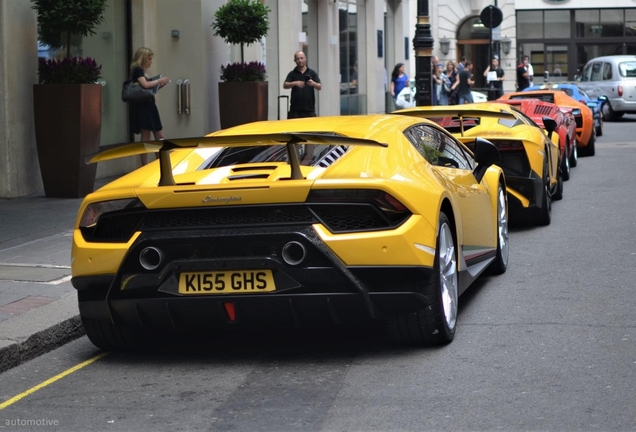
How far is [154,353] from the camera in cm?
638

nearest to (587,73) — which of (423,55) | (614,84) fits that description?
(614,84)

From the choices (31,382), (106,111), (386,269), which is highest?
(106,111)

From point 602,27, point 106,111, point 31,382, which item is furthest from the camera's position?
point 602,27

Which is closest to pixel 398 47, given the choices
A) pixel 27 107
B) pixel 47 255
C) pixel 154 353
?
pixel 27 107

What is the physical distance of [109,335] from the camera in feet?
20.8

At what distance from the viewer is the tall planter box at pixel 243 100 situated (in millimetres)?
18531

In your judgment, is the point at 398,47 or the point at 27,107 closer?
the point at 27,107

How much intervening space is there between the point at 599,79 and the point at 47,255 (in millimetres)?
30192

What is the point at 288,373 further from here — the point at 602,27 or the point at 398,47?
the point at 602,27

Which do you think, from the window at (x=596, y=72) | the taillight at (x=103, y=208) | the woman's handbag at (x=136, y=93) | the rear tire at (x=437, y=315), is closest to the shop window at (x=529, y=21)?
the window at (x=596, y=72)

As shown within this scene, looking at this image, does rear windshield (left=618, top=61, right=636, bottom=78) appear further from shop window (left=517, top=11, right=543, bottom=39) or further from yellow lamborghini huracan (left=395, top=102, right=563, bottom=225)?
yellow lamborghini huracan (left=395, top=102, right=563, bottom=225)

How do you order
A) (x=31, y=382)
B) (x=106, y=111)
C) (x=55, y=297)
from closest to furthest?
(x=31, y=382)
(x=55, y=297)
(x=106, y=111)

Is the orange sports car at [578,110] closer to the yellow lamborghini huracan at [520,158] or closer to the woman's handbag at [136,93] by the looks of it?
the woman's handbag at [136,93]

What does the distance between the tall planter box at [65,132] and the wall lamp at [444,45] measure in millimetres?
45196
